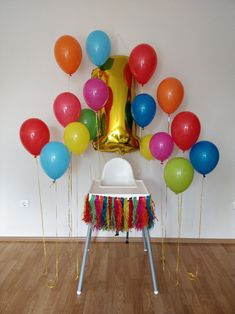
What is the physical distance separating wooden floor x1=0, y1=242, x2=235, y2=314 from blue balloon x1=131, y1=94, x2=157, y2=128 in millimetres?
1198

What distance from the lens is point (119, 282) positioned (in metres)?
2.02

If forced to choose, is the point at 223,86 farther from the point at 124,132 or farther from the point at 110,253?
the point at 110,253

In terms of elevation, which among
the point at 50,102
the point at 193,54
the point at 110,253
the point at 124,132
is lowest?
the point at 110,253

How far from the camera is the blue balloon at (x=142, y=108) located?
2168mm

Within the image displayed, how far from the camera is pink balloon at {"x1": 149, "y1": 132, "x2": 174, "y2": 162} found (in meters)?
2.02

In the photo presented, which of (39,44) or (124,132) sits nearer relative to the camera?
(124,132)

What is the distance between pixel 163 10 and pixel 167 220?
194 centimetres

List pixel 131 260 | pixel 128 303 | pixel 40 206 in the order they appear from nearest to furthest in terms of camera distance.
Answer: pixel 128 303 < pixel 131 260 < pixel 40 206

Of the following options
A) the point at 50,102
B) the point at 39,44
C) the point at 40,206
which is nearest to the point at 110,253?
the point at 40,206


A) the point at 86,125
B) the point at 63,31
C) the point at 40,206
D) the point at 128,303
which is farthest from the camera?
the point at 40,206

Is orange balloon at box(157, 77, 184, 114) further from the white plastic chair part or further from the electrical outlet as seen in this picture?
the electrical outlet

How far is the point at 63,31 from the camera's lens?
2.49m

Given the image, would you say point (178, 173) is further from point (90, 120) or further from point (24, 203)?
point (24, 203)

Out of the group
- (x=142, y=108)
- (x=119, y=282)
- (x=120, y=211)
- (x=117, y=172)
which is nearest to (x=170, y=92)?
(x=142, y=108)
